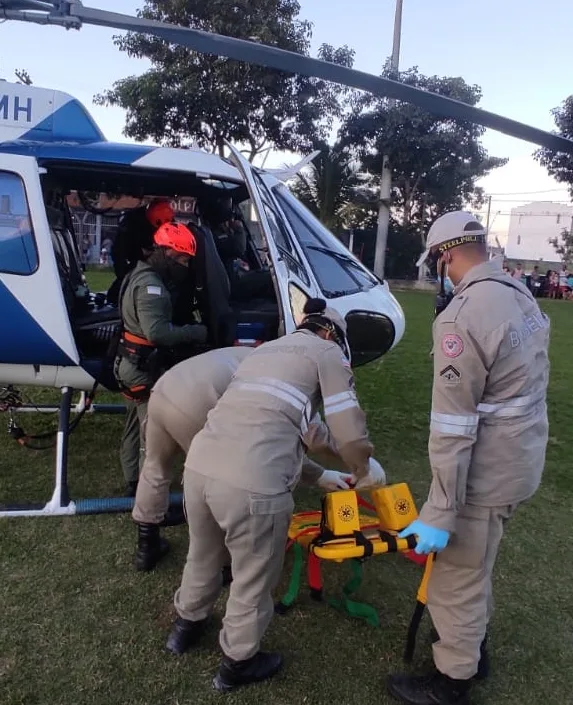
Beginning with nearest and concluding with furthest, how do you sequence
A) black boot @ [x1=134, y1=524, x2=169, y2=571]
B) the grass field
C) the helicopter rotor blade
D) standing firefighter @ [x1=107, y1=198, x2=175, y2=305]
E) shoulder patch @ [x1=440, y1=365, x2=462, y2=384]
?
shoulder patch @ [x1=440, y1=365, x2=462, y2=384] → the grass field → the helicopter rotor blade → black boot @ [x1=134, y1=524, x2=169, y2=571] → standing firefighter @ [x1=107, y1=198, x2=175, y2=305]

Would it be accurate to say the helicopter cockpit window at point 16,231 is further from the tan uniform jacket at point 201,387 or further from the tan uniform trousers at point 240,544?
the tan uniform trousers at point 240,544

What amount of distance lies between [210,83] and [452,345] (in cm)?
1831

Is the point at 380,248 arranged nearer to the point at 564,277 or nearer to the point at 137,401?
the point at 564,277

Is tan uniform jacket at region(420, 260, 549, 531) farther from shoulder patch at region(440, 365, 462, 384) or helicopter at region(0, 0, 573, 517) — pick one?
helicopter at region(0, 0, 573, 517)

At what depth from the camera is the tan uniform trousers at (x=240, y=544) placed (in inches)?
96.9

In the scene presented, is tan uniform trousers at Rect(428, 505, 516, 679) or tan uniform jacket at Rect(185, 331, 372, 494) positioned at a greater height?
tan uniform jacket at Rect(185, 331, 372, 494)

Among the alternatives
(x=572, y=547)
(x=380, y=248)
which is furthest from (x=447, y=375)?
(x=380, y=248)

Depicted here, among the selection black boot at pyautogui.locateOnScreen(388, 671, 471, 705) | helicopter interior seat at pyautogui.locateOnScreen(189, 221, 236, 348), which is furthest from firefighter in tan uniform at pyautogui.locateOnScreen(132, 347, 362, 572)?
helicopter interior seat at pyautogui.locateOnScreen(189, 221, 236, 348)

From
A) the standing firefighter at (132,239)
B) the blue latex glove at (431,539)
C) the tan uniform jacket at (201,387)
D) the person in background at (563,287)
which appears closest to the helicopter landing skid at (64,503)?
the tan uniform jacket at (201,387)

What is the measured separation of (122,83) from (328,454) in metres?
18.6

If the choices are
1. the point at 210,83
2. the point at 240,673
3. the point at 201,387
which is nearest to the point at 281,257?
the point at 201,387

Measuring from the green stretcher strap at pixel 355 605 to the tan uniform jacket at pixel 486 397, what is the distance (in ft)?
3.56

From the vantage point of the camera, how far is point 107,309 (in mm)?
5488

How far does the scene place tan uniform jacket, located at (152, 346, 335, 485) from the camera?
10.0 ft
